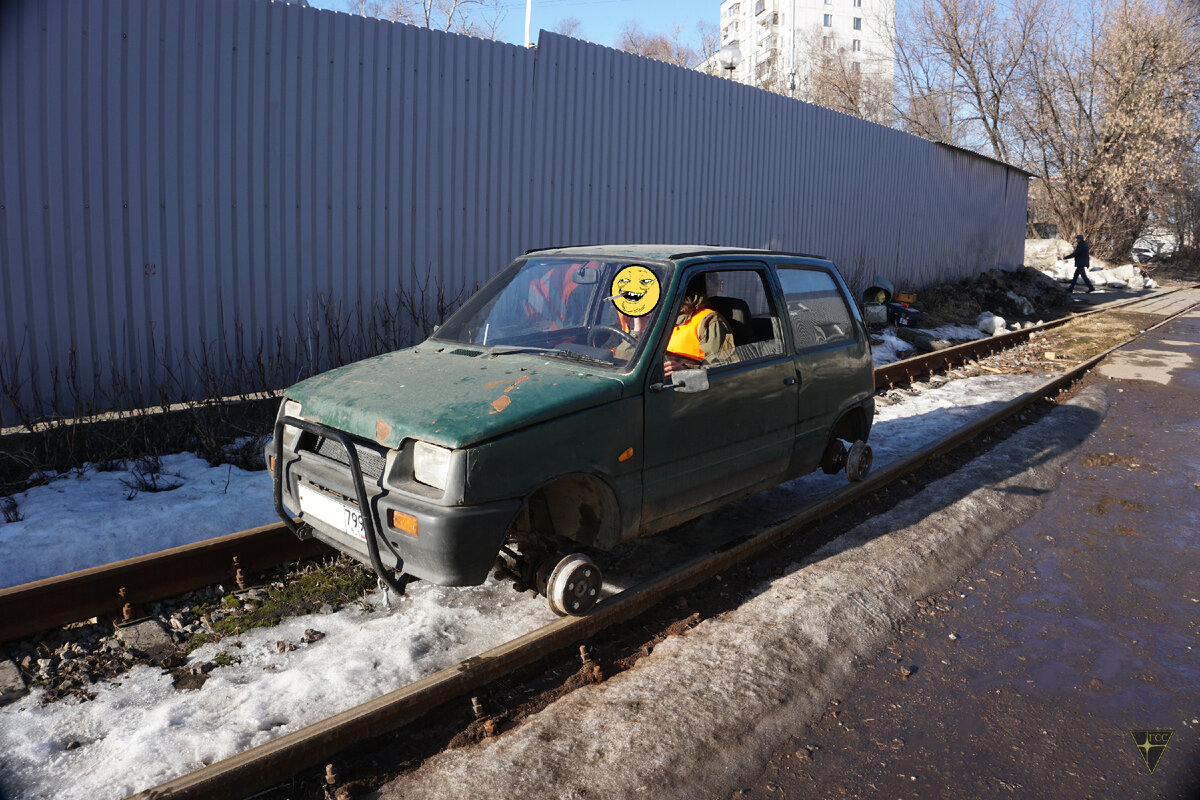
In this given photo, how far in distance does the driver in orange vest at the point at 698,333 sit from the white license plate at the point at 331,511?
1.85 m

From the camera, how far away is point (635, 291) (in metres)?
4.22

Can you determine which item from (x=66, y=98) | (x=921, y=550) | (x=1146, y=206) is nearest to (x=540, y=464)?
(x=921, y=550)

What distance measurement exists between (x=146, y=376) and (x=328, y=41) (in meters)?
3.36

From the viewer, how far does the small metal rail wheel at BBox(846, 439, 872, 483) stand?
592 cm

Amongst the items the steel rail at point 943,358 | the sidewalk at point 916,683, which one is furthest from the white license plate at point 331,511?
the steel rail at point 943,358

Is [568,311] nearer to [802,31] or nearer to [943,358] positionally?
[943,358]

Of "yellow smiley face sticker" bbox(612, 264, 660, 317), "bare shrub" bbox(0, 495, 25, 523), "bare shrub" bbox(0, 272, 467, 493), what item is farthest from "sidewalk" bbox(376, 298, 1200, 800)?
"bare shrub" bbox(0, 272, 467, 493)

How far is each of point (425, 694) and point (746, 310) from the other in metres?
2.80

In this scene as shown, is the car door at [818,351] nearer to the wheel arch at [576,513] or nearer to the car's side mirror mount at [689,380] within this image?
the car's side mirror mount at [689,380]

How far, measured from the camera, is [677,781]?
2912 mm

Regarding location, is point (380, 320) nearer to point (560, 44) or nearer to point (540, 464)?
point (560, 44)

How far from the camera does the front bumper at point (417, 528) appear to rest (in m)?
3.21

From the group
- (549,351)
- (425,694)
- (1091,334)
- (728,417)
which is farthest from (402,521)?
(1091,334)

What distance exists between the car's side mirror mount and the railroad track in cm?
101
